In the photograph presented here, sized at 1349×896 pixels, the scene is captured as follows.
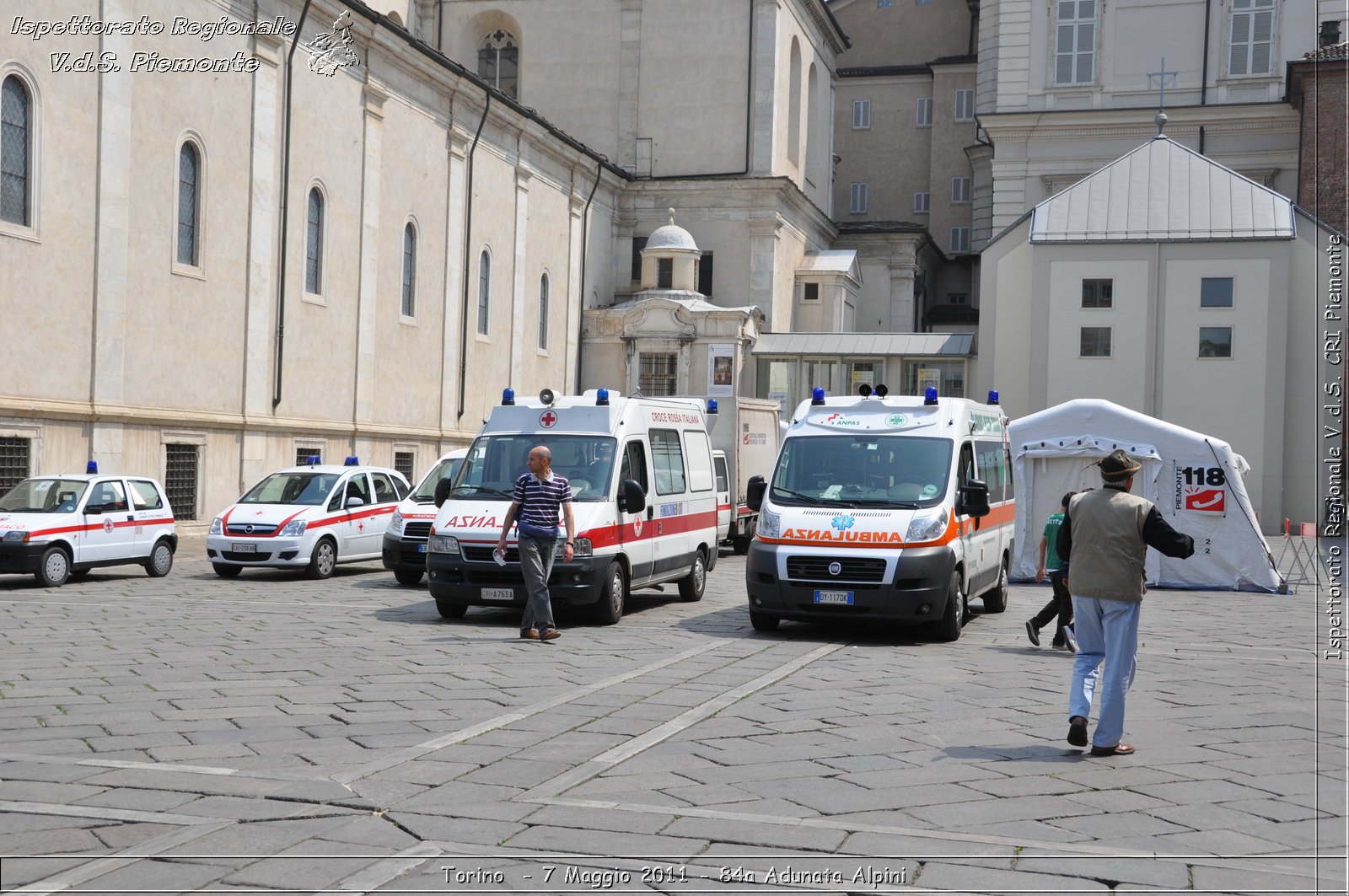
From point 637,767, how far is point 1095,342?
103 ft

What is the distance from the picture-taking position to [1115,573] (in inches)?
301

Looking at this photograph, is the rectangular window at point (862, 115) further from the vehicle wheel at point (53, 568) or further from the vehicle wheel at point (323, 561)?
the vehicle wheel at point (53, 568)

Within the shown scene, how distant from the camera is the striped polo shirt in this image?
40.3 ft

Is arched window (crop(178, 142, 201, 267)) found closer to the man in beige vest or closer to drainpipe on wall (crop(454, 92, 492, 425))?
drainpipe on wall (crop(454, 92, 492, 425))

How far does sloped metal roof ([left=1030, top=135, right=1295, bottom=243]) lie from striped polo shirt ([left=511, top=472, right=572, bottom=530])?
2678cm

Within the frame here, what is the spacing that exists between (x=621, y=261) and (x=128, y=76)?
2640 cm

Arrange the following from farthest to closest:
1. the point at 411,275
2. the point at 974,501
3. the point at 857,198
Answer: the point at 857,198, the point at 411,275, the point at 974,501

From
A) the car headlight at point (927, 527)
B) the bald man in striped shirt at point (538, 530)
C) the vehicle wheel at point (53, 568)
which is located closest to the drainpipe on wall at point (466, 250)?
the vehicle wheel at point (53, 568)

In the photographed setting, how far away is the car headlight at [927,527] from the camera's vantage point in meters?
12.8

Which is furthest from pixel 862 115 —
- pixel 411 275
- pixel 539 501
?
pixel 539 501

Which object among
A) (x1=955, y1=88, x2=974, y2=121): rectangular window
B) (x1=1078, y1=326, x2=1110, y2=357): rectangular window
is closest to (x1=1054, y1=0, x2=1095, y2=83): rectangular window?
(x1=955, y1=88, x2=974, y2=121): rectangular window

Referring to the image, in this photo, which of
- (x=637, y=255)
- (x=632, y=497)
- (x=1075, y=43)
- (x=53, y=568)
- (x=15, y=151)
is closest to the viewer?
(x=632, y=497)

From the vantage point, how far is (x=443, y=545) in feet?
45.7

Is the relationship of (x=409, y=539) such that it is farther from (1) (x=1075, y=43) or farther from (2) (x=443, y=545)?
(1) (x=1075, y=43)
